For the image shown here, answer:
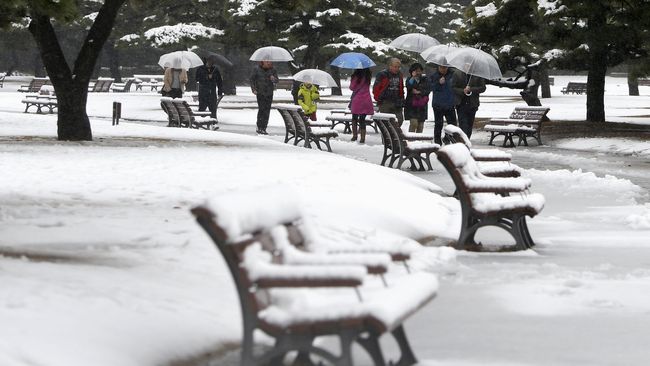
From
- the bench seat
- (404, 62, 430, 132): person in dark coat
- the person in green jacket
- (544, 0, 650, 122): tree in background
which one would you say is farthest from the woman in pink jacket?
the bench seat

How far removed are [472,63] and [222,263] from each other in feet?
44.1

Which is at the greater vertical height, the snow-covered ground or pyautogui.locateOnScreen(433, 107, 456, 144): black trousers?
pyautogui.locateOnScreen(433, 107, 456, 144): black trousers

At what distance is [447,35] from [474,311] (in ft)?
217

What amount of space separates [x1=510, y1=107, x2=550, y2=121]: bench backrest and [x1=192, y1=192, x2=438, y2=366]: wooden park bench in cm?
2130

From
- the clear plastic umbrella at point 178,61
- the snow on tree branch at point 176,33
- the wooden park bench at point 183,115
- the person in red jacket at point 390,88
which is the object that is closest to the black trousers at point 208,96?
the wooden park bench at point 183,115

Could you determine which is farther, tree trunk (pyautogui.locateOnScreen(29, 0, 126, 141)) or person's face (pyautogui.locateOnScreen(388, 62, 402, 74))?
person's face (pyautogui.locateOnScreen(388, 62, 402, 74))

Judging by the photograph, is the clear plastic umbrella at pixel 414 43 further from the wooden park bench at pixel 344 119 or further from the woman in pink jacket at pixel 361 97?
the woman in pink jacket at pixel 361 97

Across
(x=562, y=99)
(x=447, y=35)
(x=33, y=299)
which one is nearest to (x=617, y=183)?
(x=33, y=299)

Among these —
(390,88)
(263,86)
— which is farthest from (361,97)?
(263,86)

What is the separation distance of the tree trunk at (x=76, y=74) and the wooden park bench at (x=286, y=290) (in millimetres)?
15816

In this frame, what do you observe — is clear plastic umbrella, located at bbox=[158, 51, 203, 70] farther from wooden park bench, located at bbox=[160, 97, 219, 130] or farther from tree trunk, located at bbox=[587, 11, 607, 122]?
tree trunk, located at bbox=[587, 11, 607, 122]

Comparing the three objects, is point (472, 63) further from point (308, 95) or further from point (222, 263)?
point (222, 263)

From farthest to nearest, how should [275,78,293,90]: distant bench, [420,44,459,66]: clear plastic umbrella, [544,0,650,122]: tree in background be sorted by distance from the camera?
[275,78,293,90]: distant bench
[544,0,650,122]: tree in background
[420,44,459,66]: clear plastic umbrella

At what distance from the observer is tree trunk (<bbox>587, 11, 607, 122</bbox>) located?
2722 centimetres
